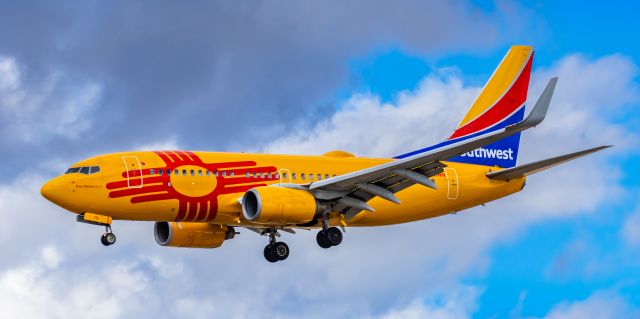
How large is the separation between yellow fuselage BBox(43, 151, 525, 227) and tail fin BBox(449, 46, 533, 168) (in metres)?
6.39

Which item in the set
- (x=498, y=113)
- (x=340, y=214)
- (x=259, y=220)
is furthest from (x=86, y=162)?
(x=498, y=113)

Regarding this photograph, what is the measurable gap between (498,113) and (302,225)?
14217mm

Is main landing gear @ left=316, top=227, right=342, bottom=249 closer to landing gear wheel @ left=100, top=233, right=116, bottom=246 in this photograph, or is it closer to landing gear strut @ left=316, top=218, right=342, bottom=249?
landing gear strut @ left=316, top=218, right=342, bottom=249

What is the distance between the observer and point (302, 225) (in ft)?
192

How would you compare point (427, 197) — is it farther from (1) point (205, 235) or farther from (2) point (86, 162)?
(2) point (86, 162)

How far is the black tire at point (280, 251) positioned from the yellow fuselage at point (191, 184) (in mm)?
2980

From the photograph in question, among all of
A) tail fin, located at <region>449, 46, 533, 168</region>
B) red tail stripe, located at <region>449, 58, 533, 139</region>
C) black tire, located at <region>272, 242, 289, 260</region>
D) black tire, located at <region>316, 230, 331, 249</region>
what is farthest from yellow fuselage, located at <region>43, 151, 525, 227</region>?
red tail stripe, located at <region>449, 58, 533, 139</region>


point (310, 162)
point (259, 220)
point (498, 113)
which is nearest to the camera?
point (259, 220)

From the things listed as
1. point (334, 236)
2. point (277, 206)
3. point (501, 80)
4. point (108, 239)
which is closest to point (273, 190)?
point (277, 206)

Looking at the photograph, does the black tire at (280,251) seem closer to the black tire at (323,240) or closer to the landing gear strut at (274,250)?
the landing gear strut at (274,250)

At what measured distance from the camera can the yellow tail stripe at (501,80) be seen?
67.6 m

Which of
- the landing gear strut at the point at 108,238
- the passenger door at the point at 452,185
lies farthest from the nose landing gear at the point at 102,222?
the passenger door at the point at 452,185

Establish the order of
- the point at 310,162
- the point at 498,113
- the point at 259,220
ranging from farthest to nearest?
the point at 498,113
the point at 310,162
the point at 259,220

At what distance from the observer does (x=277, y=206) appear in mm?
55188
